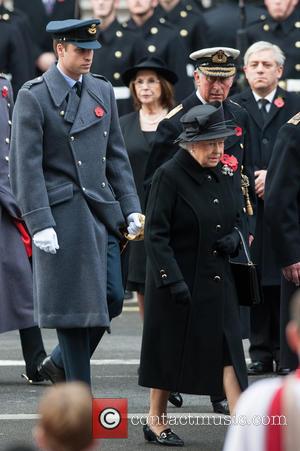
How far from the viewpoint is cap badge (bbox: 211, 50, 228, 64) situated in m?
9.06

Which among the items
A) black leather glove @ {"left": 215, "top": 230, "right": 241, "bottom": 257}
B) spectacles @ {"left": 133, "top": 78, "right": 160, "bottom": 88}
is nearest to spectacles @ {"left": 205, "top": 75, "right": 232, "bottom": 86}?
black leather glove @ {"left": 215, "top": 230, "right": 241, "bottom": 257}

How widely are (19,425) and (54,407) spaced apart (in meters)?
3.91

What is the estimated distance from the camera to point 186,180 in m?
7.89

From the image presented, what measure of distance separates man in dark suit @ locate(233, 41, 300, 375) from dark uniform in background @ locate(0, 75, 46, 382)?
1456 mm

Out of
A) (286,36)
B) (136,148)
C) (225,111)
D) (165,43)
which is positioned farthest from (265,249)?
(165,43)

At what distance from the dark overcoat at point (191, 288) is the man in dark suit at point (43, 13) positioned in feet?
31.0

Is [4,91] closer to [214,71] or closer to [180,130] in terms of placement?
[180,130]

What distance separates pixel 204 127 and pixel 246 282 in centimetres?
80

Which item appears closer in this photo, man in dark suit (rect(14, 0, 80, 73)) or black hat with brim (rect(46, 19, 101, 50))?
black hat with brim (rect(46, 19, 101, 50))

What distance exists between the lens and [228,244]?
7.84 metres

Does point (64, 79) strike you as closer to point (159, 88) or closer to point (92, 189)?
point (92, 189)

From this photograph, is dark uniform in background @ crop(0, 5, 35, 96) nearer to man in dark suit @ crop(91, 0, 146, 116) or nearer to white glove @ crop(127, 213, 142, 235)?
man in dark suit @ crop(91, 0, 146, 116)

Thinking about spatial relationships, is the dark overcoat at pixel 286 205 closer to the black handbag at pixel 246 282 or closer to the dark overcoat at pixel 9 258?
the black handbag at pixel 246 282

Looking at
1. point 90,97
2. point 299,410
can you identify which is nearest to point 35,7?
point 90,97
